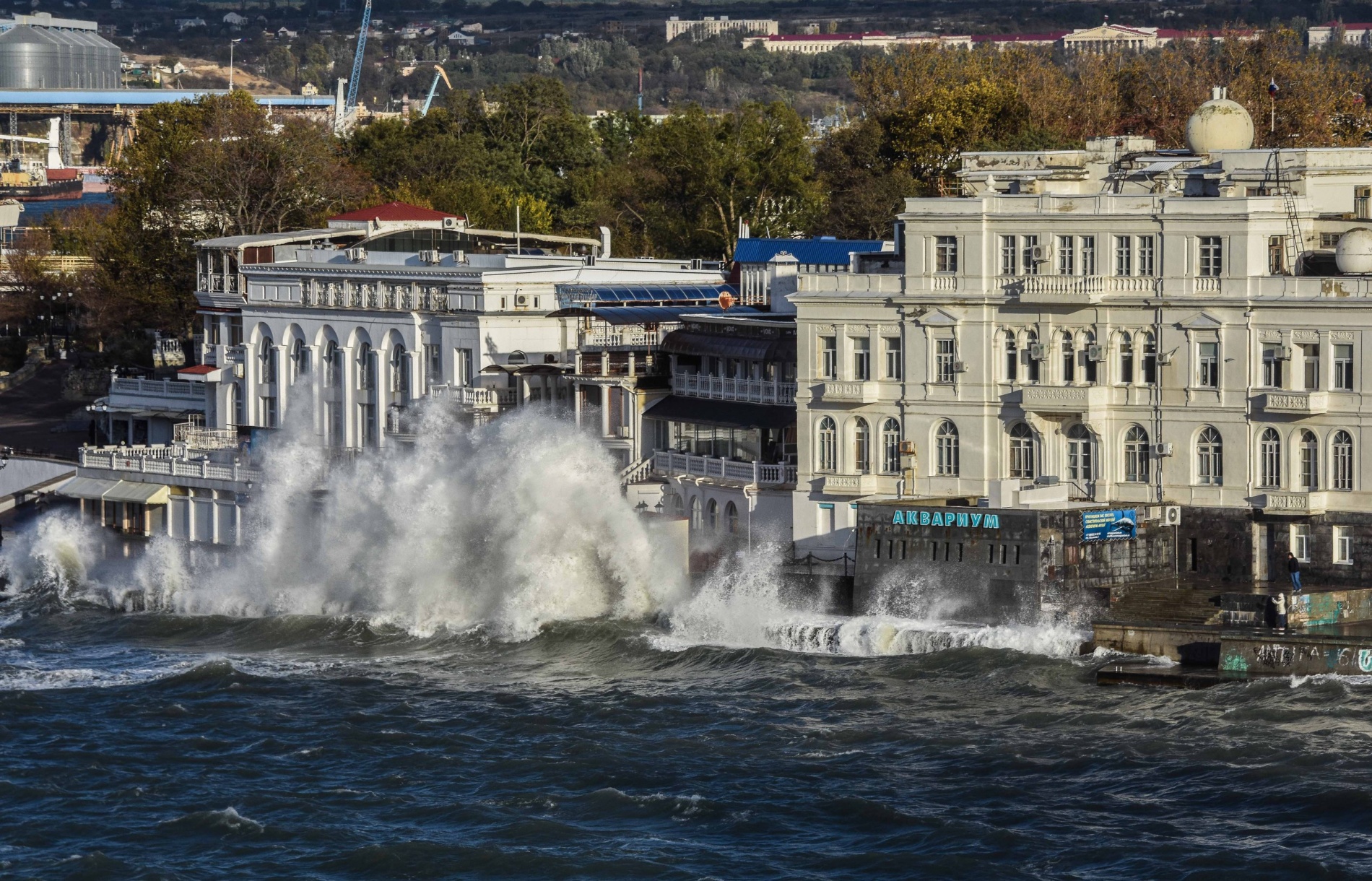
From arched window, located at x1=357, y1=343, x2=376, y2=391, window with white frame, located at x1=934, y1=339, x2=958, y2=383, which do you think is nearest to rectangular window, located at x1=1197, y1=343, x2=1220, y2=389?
window with white frame, located at x1=934, y1=339, x2=958, y2=383

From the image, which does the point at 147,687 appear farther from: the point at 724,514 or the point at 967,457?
the point at 967,457

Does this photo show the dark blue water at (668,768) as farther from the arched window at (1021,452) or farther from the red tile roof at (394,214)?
the red tile roof at (394,214)

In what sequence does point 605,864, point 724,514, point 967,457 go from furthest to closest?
1. point 724,514
2. point 967,457
3. point 605,864

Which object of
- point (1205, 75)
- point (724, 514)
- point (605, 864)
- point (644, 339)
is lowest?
Answer: point (605, 864)

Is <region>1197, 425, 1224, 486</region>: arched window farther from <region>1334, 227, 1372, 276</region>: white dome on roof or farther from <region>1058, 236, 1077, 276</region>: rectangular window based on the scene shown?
<region>1058, 236, 1077, 276</region>: rectangular window

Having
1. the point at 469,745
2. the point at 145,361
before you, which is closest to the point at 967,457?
the point at 469,745

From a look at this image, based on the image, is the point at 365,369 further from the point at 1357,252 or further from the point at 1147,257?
the point at 1357,252

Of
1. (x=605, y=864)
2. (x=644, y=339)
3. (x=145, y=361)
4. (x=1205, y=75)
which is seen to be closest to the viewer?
(x=605, y=864)
